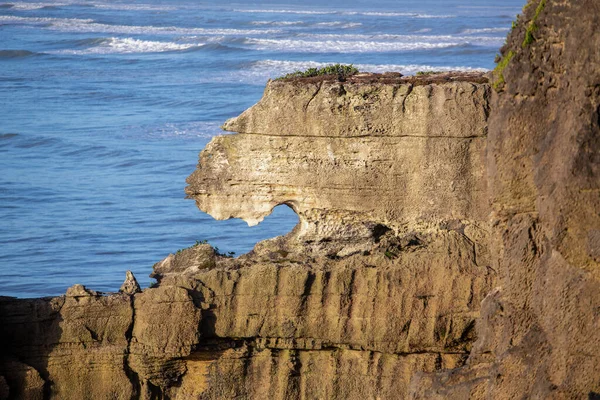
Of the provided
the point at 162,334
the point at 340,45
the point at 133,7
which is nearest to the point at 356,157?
the point at 162,334

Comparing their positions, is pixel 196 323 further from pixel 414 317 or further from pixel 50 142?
pixel 50 142

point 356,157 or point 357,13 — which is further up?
point 357,13

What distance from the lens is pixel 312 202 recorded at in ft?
61.0

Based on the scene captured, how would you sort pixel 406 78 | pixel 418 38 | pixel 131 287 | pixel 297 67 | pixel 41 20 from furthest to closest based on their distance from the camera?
1. pixel 41 20
2. pixel 418 38
3. pixel 297 67
4. pixel 131 287
5. pixel 406 78

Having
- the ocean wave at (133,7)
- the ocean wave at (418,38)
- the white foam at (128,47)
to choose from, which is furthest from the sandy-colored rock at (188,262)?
the ocean wave at (133,7)

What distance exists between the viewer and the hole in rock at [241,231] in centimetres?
3459

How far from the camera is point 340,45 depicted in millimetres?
77938

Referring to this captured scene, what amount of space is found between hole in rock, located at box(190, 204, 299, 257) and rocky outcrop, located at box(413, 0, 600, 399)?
19.4 metres

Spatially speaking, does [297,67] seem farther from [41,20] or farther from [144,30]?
[41,20]

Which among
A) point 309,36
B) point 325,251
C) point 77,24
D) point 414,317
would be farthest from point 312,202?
point 77,24

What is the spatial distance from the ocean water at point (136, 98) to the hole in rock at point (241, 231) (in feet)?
0.23

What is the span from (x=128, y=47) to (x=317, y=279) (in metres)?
63.6

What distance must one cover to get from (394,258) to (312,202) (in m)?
1.57

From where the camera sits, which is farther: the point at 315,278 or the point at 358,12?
the point at 358,12
